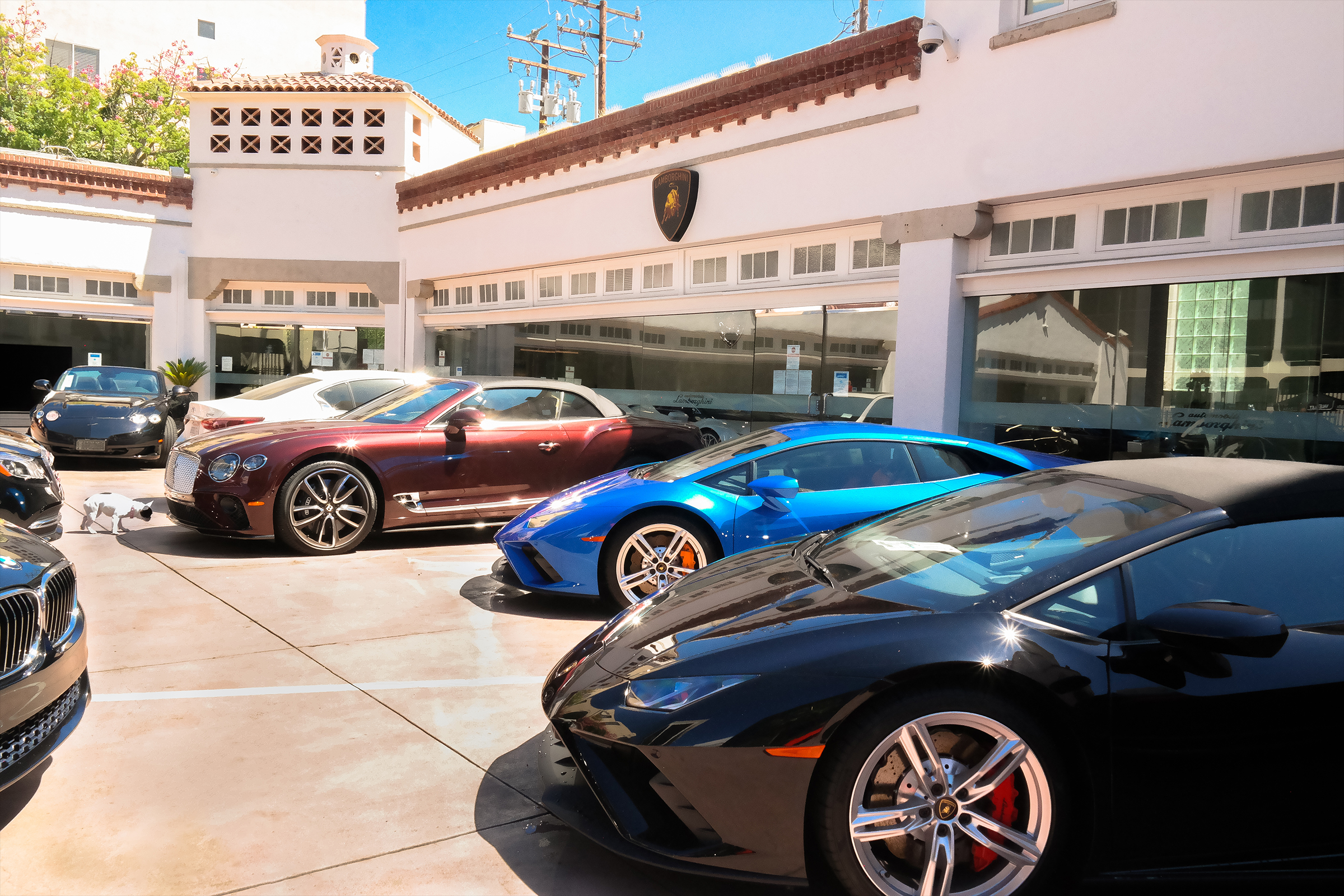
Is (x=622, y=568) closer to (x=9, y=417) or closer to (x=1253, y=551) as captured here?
(x=1253, y=551)

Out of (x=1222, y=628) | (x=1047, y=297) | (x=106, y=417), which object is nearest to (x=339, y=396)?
(x=106, y=417)

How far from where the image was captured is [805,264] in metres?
11.4

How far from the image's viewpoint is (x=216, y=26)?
41.4 m

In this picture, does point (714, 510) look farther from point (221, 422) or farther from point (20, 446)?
point (221, 422)

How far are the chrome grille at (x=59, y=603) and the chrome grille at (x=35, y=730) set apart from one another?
7.7 inches

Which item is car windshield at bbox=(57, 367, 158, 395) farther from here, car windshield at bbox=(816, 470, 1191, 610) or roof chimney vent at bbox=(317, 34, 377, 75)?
car windshield at bbox=(816, 470, 1191, 610)

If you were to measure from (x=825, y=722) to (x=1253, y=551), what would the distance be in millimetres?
1337

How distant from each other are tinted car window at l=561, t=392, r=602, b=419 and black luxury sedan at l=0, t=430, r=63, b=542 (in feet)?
12.9

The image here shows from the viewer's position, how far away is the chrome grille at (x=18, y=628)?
2.87 m

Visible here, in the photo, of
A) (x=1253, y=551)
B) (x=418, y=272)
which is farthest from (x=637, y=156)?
(x=1253, y=551)

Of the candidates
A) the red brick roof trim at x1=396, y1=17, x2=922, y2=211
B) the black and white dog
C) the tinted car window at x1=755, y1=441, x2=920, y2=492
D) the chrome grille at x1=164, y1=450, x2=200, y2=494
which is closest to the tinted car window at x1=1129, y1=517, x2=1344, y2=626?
the tinted car window at x1=755, y1=441, x2=920, y2=492

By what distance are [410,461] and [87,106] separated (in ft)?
108

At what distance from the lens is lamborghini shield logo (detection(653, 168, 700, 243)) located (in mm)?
12383

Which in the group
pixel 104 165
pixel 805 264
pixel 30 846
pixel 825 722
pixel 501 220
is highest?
pixel 104 165
